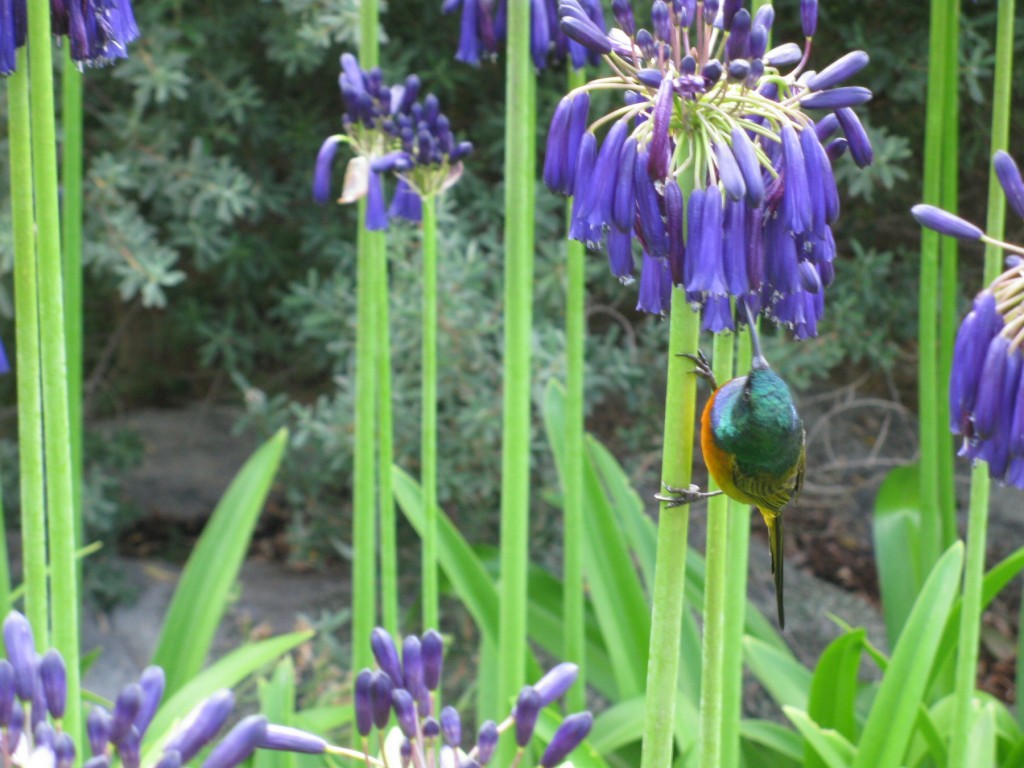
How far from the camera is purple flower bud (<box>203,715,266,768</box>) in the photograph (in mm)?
1139

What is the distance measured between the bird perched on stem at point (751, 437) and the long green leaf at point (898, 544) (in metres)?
2.43

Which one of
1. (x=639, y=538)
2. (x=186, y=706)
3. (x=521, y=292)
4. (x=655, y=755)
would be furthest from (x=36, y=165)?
(x=639, y=538)

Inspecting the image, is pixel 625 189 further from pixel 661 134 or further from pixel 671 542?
pixel 671 542

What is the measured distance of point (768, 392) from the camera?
1416 mm

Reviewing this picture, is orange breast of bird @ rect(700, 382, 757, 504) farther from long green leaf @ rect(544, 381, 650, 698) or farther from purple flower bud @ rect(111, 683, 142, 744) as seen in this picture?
long green leaf @ rect(544, 381, 650, 698)

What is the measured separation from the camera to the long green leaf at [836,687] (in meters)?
3.00

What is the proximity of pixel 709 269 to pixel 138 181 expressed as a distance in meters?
3.42

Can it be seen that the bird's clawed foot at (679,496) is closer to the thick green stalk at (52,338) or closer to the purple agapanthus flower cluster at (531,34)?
the thick green stalk at (52,338)

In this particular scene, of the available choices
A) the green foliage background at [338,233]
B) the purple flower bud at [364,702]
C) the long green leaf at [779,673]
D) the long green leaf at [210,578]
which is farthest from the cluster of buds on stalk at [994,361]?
the green foliage background at [338,233]

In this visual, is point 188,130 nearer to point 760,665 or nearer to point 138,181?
point 138,181

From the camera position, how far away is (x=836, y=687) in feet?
10.1

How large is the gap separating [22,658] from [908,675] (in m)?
2.03

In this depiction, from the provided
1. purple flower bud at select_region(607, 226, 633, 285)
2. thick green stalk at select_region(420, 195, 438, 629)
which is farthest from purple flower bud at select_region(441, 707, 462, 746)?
thick green stalk at select_region(420, 195, 438, 629)

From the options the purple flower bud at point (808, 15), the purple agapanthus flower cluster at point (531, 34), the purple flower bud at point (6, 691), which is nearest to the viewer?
the purple flower bud at point (6, 691)
